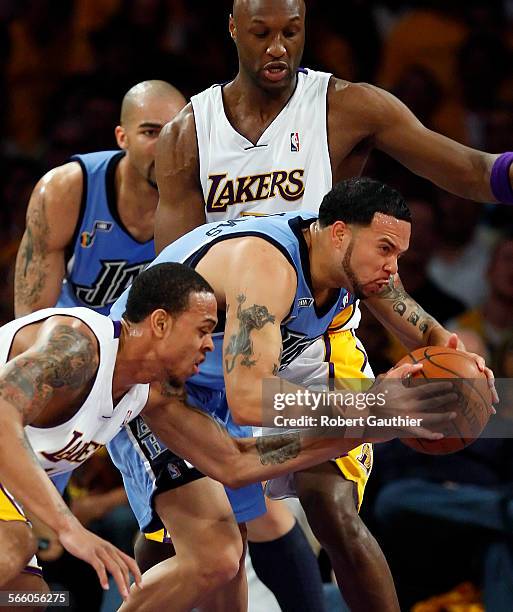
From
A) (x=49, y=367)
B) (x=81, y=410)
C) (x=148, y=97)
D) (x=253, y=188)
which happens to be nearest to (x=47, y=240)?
(x=148, y=97)

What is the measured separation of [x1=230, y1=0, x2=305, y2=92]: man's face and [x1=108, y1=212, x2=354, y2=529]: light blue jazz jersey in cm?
54

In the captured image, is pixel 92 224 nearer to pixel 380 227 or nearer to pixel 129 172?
pixel 129 172

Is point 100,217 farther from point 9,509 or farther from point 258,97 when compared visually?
point 9,509

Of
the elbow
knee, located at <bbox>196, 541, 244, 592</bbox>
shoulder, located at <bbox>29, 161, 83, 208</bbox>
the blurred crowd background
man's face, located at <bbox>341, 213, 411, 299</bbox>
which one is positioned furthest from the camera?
the blurred crowd background

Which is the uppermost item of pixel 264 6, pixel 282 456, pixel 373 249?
pixel 264 6

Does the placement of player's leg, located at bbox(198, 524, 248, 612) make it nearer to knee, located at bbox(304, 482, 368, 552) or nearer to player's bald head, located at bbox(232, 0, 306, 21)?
knee, located at bbox(304, 482, 368, 552)

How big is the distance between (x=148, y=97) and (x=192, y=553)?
2202mm

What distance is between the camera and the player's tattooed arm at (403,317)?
4.45 meters

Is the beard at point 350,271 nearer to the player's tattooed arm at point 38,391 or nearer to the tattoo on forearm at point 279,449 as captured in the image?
the tattoo on forearm at point 279,449

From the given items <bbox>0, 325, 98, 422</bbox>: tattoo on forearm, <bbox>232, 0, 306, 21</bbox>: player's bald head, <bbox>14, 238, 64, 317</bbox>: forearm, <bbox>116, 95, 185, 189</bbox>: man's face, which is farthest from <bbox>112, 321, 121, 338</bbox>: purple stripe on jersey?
<bbox>116, 95, 185, 189</bbox>: man's face

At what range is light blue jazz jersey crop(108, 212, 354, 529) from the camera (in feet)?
13.4

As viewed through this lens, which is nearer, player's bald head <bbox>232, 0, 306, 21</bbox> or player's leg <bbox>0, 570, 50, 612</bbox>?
player's leg <bbox>0, 570, 50, 612</bbox>

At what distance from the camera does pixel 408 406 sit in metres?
3.81

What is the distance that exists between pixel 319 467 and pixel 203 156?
115 cm
